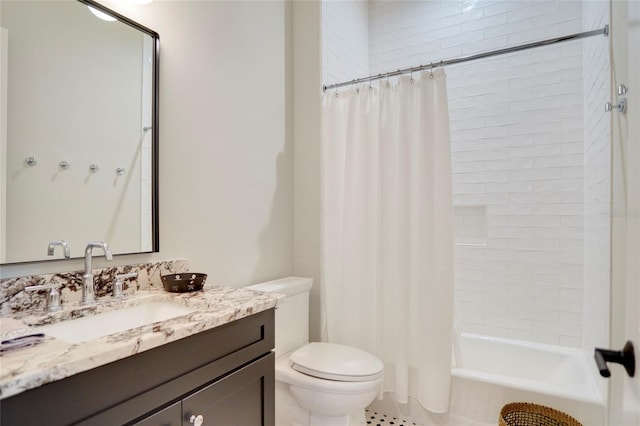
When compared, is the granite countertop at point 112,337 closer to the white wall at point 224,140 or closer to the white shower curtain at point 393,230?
the white wall at point 224,140

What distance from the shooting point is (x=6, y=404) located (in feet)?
1.99

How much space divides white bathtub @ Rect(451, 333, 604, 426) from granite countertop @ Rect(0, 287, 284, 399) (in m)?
1.32

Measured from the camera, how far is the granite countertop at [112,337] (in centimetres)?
63

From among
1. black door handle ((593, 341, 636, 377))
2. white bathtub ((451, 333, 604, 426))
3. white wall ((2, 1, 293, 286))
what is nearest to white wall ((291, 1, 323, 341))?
white wall ((2, 1, 293, 286))

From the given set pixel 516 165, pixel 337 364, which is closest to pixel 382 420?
pixel 337 364

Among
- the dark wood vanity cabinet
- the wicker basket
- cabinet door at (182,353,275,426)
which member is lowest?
the wicker basket

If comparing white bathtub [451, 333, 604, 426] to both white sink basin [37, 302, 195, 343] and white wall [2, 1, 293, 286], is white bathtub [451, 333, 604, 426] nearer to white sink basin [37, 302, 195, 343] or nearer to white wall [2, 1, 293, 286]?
white wall [2, 1, 293, 286]

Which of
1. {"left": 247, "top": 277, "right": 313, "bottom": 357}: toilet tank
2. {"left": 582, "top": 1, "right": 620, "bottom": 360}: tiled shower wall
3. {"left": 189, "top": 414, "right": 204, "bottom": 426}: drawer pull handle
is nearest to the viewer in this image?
{"left": 189, "top": 414, "right": 204, "bottom": 426}: drawer pull handle

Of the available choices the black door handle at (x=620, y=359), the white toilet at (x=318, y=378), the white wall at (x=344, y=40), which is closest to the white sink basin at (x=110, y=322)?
the white toilet at (x=318, y=378)

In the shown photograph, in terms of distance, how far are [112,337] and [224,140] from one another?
1165mm

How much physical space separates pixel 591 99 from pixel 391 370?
6.51 feet

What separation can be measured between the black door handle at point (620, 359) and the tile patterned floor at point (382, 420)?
5.30 feet

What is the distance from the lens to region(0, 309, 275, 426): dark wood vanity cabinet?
68cm

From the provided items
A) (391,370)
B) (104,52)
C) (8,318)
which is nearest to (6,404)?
(8,318)
